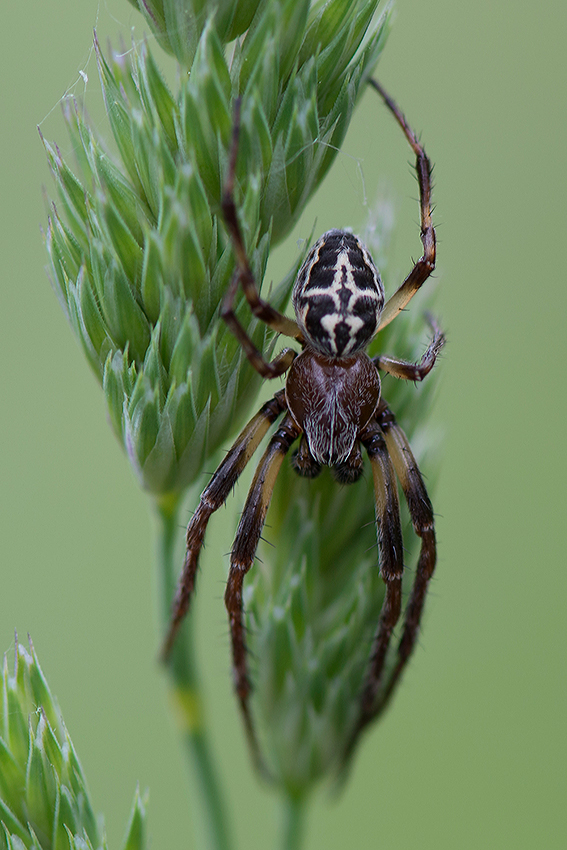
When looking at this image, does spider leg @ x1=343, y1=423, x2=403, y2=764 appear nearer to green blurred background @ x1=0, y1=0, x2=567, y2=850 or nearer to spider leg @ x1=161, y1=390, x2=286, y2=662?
spider leg @ x1=161, y1=390, x2=286, y2=662

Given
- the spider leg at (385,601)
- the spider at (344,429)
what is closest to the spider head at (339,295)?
the spider at (344,429)

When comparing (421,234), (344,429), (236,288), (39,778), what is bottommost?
(39,778)

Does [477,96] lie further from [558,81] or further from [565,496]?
[565,496]

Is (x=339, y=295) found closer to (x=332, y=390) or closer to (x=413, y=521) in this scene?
(x=332, y=390)

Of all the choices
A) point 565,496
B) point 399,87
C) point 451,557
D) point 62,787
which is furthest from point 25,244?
point 62,787

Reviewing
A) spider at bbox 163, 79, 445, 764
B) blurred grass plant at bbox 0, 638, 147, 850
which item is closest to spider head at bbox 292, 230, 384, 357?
spider at bbox 163, 79, 445, 764

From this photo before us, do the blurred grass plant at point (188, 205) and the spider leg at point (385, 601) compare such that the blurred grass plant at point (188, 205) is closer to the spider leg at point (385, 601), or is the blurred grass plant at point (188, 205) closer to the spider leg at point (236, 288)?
the spider leg at point (236, 288)

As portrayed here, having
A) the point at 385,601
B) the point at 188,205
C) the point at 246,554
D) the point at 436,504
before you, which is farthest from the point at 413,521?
the point at 436,504
